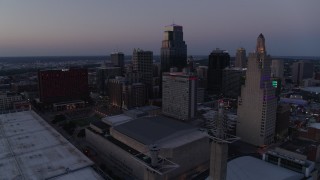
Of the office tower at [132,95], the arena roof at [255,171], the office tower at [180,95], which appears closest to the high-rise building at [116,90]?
the office tower at [132,95]

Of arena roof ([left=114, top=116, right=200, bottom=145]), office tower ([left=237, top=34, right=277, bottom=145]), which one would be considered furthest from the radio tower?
office tower ([left=237, top=34, right=277, bottom=145])

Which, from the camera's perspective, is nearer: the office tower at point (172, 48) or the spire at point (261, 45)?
the spire at point (261, 45)

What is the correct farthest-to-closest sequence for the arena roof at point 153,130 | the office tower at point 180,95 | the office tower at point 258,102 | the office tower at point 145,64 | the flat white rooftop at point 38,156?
1. the office tower at point 145,64
2. the office tower at point 180,95
3. the office tower at point 258,102
4. the arena roof at point 153,130
5. the flat white rooftop at point 38,156

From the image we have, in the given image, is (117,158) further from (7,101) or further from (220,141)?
(7,101)

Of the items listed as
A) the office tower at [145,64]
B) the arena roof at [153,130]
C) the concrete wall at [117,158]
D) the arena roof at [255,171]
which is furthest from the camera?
the office tower at [145,64]

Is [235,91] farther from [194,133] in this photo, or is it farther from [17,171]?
[17,171]

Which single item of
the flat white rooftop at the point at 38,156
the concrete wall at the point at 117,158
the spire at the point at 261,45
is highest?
the spire at the point at 261,45

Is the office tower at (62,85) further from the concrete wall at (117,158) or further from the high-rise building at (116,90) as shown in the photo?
the concrete wall at (117,158)
